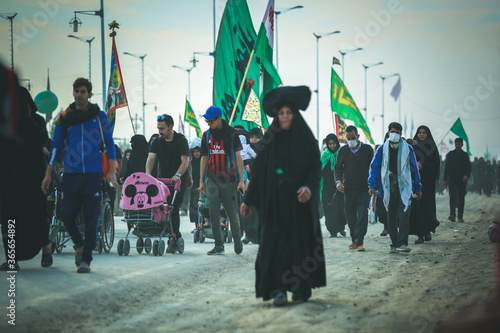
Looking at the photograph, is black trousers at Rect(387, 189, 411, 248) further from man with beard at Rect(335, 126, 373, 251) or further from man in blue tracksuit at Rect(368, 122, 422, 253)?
man with beard at Rect(335, 126, 373, 251)

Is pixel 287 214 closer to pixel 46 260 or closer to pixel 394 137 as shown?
pixel 46 260

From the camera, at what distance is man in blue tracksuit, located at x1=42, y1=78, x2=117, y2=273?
355 inches

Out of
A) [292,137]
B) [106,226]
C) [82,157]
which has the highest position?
[292,137]

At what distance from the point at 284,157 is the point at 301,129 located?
1.09 ft

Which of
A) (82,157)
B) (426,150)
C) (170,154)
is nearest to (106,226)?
(170,154)

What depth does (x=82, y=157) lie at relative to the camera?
903cm

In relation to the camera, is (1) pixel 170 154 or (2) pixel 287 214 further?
(1) pixel 170 154

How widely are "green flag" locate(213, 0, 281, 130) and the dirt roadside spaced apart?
206 inches

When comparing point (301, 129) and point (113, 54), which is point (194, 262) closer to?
point (301, 129)

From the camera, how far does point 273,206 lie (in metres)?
7.13

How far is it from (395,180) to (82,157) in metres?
5.77

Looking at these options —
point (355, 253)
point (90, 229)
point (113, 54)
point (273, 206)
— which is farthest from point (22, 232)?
point (113, 54)

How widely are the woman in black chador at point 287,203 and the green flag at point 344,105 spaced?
18.6m

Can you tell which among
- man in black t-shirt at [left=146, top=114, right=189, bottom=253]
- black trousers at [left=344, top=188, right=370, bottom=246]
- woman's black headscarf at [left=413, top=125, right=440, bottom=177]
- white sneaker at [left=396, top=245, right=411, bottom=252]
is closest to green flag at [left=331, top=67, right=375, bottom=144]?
woman's black headscarf at [left=413, top=125, right=440, bottom=177]
